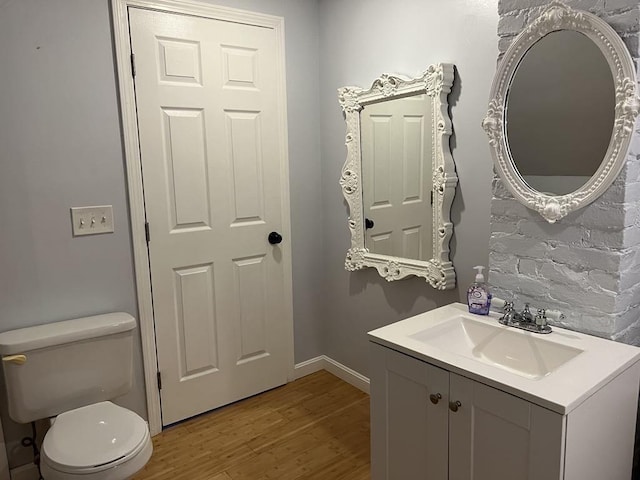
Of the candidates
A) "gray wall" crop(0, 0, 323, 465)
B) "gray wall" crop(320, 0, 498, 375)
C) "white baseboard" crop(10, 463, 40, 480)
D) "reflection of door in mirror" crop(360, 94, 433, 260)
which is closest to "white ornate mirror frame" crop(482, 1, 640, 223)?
"gray wall" crop(320, 0, 498, 375)

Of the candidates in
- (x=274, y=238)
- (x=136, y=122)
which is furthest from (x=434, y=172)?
(x=136, y=122)

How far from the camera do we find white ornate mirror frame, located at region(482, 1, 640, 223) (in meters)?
1.41

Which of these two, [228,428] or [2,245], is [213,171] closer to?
[2,245]

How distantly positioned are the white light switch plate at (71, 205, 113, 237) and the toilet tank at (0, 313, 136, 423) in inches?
15.5

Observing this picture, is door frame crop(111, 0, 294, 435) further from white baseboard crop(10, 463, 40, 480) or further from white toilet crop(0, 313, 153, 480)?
white baseboard crop(10, 463, 40, 480)

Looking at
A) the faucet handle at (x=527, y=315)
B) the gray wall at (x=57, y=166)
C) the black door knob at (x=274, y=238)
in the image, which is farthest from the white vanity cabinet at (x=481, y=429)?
the gray wall at (x=57, y=166)

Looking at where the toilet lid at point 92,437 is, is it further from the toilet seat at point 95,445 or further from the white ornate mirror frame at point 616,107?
the white ornate mirror frame at point 616,107

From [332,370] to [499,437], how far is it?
1.81 metres

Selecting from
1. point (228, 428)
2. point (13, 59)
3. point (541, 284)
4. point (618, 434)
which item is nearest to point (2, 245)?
point (13, 59)

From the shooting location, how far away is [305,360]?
3.05 m

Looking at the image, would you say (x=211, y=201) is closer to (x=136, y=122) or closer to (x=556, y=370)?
(x=136, y=122)

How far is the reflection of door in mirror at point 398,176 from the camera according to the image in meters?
2.19

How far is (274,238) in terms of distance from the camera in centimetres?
274

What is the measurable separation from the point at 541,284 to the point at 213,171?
1.63 m
